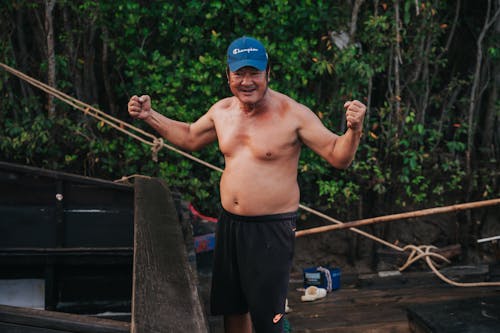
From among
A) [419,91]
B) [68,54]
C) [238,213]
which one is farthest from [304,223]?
[238,213]

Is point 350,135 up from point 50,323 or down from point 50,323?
up

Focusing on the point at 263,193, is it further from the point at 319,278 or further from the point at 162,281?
the point at 319,278

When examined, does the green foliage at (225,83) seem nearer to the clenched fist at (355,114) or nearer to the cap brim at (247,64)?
the cap brim at (247,64)

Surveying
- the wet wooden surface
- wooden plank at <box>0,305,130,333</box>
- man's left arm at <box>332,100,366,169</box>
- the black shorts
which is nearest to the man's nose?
man's left arm at <box>332,100,366,169</box>

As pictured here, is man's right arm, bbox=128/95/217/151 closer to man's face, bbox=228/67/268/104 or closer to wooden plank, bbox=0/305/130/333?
man's face, bbox=228/67/268/104

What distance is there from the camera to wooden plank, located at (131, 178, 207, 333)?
1.54 metres

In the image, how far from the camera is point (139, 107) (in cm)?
300

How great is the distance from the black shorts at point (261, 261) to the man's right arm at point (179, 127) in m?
0.40

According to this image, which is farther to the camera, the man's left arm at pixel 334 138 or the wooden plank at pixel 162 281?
the man's left arm at pixel 334 138

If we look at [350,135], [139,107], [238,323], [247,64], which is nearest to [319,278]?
[238,323]

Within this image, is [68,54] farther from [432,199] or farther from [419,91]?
[432,199]

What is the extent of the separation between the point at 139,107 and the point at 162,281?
1286 millimetres

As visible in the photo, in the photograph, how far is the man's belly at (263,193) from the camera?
8.99 feet

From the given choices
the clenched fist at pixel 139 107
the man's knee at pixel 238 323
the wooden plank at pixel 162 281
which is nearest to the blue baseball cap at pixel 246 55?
the clenched fist at pixel 139 107
